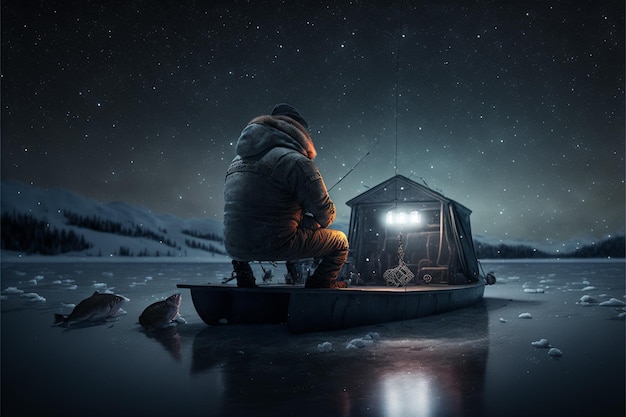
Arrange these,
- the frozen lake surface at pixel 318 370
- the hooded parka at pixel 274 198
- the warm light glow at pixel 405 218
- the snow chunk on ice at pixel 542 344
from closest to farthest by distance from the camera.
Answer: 1. the frozen lake surface at pixel 318 370
2. the snow chunk on ice at pixel 542 344
3. the hooded parka at pixel 274 198
4. the warm light glow at pixel 405 218

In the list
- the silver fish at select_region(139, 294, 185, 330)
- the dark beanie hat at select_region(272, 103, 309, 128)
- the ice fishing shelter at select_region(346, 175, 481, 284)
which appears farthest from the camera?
the ice fishing shelter at select_region(346, 175, 481, 284)

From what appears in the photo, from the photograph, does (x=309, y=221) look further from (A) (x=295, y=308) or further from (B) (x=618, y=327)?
(B) (x=618, y=327)

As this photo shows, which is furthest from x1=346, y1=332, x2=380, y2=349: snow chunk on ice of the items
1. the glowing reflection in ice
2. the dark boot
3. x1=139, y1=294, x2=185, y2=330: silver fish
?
x1=139, y1=294, x2=185, y2=330: silver fish

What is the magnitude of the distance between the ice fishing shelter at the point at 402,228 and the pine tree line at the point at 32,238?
99.7 meters

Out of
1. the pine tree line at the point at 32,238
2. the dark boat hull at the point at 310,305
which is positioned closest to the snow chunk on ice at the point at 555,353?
the dark boat hull at the point at 310,305

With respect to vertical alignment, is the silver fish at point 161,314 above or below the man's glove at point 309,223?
below

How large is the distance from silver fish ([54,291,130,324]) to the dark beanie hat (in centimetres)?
411

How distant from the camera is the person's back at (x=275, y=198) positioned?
5.49 metres

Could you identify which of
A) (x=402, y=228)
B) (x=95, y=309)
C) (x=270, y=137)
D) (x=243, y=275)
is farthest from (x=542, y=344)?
(x=402, y=228)

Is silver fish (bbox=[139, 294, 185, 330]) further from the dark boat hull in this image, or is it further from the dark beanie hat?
the dark beanie hat

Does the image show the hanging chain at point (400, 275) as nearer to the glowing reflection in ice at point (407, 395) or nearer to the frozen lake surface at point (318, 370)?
the frozen lake surface at point (318, 370)

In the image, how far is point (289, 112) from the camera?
622 cm

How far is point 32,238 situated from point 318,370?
11136 cm

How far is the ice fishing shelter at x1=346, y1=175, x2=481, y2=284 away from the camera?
11.3 m
